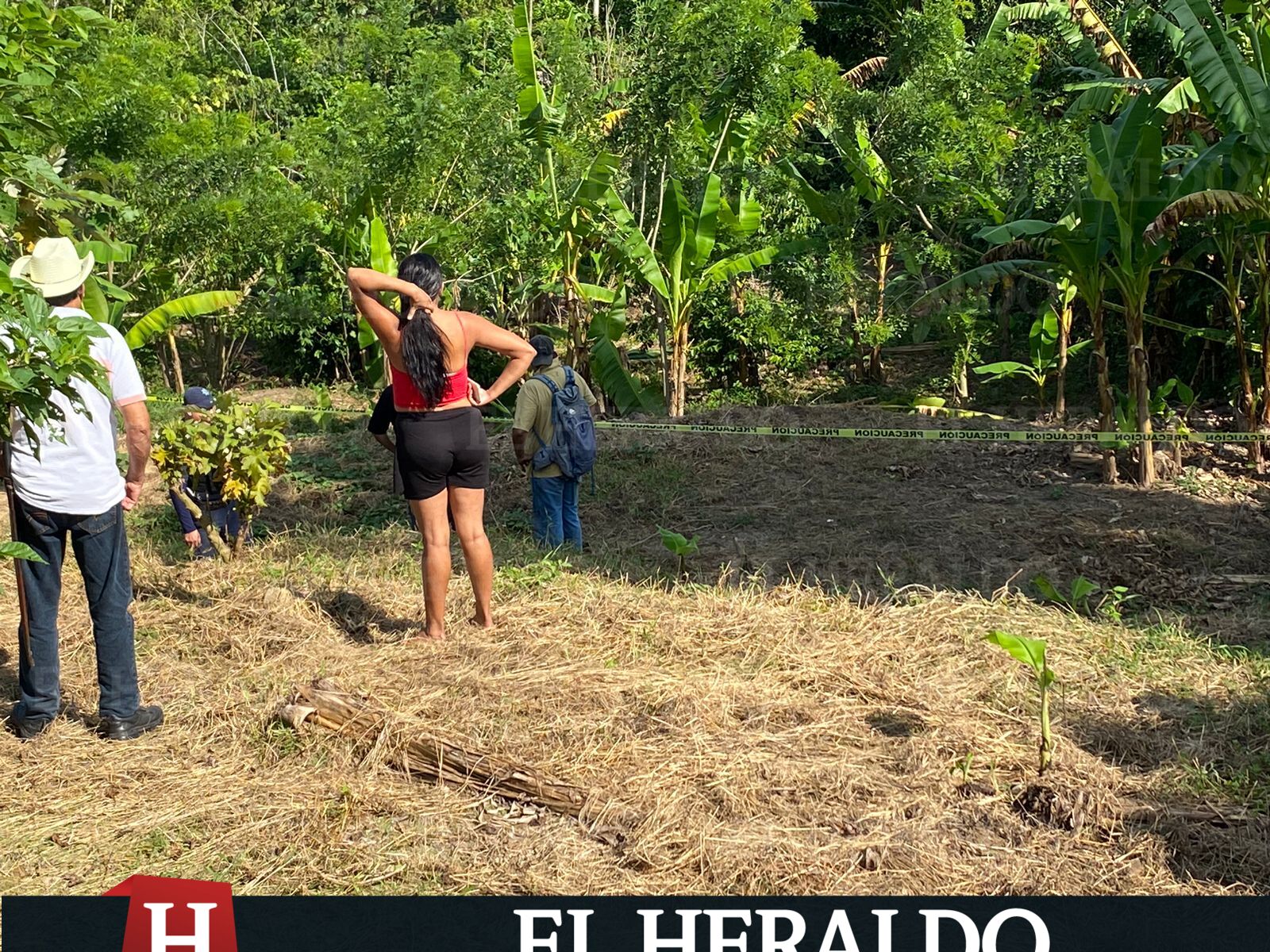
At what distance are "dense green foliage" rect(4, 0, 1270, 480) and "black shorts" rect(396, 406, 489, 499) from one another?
5.49m

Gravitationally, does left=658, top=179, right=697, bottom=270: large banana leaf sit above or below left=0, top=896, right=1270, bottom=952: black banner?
above

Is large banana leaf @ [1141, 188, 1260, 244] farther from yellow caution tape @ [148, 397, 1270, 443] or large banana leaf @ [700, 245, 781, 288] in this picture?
large banana leaf @ [700, 245, 781, 288]

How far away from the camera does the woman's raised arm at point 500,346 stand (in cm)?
597

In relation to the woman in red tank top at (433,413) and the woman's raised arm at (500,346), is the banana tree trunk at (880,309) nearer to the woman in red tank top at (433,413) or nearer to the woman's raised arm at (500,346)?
the woman's raised arm at (500,346)

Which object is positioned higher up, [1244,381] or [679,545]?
[1244,381]

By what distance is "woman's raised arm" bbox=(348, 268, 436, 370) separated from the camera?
18.7ft

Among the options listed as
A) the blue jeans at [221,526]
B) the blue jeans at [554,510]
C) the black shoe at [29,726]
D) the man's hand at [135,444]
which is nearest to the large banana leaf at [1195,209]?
the blue jeans at [554,510]

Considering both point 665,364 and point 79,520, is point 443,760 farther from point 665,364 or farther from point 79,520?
point 665,364

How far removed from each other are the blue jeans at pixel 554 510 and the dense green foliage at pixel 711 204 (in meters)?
4.20

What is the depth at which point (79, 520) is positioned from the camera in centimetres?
498

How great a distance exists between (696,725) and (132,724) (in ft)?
7.20

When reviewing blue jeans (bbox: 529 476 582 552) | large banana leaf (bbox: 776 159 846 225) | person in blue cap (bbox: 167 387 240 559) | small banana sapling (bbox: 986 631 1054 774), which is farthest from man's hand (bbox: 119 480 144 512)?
large banana leaf (bbox: 776 159 846 225)

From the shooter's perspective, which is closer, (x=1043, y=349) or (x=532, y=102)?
(x=532, y=102)

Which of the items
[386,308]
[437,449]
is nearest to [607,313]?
[386,308]
